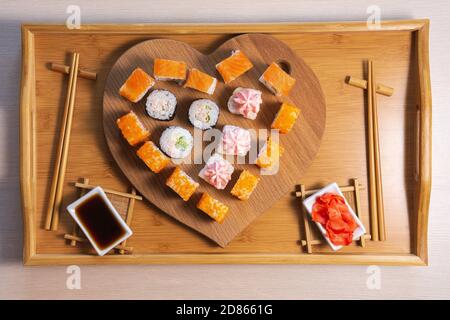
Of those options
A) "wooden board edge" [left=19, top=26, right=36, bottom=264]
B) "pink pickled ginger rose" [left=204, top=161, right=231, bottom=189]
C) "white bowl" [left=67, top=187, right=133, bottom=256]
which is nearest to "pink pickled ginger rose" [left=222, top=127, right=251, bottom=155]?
"pink pickled ginger rose" [left=204, top=161, right=231, bottom=189]

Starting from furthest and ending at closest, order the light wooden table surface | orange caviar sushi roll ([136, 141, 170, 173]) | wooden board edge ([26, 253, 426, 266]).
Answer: the light wooden table surface, wooden board edge ([26, 253, 426, 266]), orange caviar sushi roll ([136, 141, 170, 173])

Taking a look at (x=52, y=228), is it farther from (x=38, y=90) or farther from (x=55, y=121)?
(x=38, y=90)

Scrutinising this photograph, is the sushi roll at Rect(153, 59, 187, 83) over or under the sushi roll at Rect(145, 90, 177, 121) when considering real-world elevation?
over

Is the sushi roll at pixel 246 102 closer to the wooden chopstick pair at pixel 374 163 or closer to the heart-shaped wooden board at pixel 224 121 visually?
the heart-shaped wooden board at pixel 224 121

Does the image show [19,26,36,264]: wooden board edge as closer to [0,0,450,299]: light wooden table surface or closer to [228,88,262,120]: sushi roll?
[0,0,450,299]: light wooden table surface

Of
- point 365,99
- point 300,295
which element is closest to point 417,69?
point 365,99

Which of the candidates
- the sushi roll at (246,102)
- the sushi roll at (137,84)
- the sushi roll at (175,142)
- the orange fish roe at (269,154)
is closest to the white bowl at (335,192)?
the orange fish roe at (269,154)
